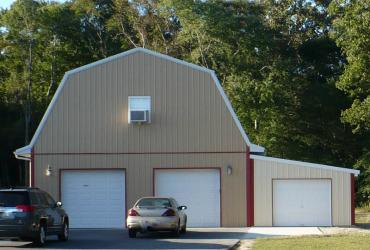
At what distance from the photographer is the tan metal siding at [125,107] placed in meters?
29.6

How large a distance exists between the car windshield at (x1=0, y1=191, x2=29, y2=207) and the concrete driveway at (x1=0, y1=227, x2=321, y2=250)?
3.90 ft

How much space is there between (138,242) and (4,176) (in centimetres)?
3444

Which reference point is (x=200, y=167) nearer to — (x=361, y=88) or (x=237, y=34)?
(x=361, y=88)

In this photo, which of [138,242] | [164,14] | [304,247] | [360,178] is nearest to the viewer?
[304,247]

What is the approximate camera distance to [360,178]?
42.2 metres

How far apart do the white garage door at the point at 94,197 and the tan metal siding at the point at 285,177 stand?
209 inches

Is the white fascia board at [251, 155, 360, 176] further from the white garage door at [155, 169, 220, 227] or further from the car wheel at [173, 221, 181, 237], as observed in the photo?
the car wheel at [173, 221, 181, 237]

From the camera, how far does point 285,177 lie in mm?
29312

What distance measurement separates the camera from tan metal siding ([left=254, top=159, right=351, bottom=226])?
1152 inches

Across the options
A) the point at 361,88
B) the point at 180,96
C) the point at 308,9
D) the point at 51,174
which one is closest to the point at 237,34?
the point at 308,9

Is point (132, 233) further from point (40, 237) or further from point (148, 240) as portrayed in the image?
point (40, 237)

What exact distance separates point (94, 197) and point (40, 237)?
940 cm

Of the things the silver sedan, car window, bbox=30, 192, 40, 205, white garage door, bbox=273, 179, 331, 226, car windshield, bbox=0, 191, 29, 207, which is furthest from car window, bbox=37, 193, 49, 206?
white garage door, bbox=273, 179, 331, 226

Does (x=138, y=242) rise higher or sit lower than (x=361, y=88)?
lower
